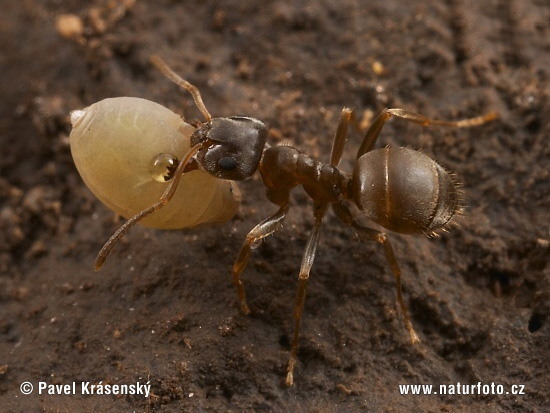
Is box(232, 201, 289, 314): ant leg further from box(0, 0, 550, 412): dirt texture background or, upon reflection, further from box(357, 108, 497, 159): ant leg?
box(357, 108, 497, 159): ant leg

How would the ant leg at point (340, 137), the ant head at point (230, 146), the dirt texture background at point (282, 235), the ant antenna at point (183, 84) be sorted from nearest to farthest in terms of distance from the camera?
1. the dirt texture background at point (282, 235)
2. the ant head at point (230, 146)
3. the ant antenna at point (183, 84)
4. the ant leg at point (340, 137)

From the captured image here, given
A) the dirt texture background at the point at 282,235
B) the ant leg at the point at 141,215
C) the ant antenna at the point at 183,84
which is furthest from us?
the ant antenna at the point at 183,84

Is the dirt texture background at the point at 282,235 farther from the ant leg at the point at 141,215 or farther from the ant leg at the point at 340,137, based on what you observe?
the ant leg at the point at 141,215

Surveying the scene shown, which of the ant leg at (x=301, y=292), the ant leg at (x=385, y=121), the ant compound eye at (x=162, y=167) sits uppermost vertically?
the ant leg at (x=385, y=121)

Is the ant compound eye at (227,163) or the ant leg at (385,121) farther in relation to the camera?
the ant leg at (385,121)

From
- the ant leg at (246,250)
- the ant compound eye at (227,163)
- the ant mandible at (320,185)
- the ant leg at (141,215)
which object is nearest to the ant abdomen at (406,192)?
the ant mandible at (320,185)

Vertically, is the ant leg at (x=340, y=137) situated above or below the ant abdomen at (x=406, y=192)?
above

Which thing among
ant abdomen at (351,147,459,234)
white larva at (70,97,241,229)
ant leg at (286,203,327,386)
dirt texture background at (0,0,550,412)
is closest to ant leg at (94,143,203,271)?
white larva at (70,97,241,229)
